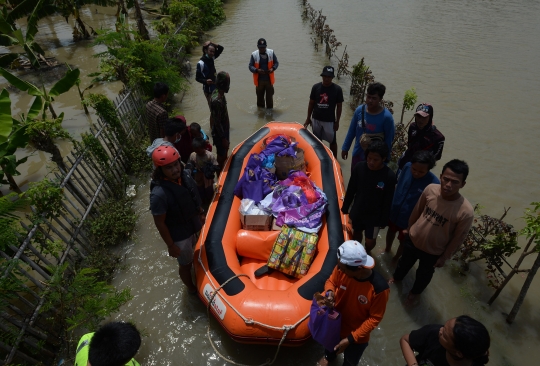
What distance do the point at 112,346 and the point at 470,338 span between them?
6.48ft

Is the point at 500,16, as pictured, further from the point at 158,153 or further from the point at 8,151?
the point at 8,151

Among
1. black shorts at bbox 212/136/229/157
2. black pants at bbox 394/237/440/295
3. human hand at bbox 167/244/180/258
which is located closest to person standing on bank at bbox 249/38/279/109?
black shorts at bbox 212/136/229/157

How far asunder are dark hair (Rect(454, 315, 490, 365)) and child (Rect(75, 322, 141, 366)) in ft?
5.93

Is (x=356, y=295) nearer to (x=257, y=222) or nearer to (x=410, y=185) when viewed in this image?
(x=410, y=185)

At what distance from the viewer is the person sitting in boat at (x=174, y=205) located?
278 centimetres

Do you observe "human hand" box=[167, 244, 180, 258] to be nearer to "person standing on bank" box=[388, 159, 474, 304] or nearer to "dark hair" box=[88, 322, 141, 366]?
"dark hair" box=[88, 322, 141, 366]

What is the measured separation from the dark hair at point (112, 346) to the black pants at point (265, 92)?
651cm

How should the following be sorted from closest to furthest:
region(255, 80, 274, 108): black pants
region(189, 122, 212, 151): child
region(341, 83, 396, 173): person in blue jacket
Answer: region(341, 83, 396, 173): person in blue jacket → region(189, 122, 212, 151): child → region(255, 80, 274, 108): black pants

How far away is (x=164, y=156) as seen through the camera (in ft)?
8.94

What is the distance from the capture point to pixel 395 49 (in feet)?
35.9

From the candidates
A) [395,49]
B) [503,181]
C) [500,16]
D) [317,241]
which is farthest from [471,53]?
[317,241]

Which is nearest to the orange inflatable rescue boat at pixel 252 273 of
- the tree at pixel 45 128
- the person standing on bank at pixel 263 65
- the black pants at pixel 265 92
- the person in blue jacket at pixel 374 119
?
the person in blue jacket at pixel 374 119

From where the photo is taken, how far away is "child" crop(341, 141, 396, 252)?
3.01 m

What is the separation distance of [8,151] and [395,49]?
37.3 feet
